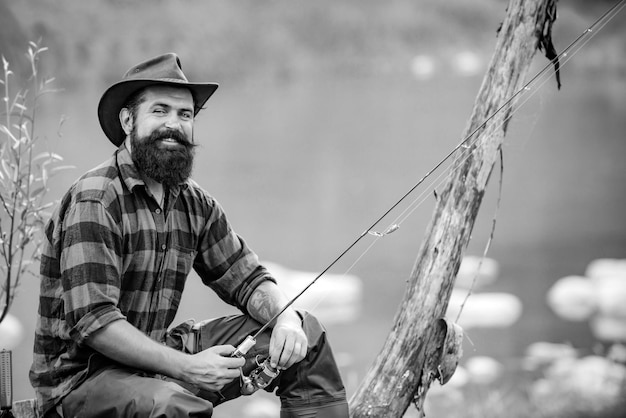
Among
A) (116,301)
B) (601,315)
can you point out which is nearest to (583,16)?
(601,315)

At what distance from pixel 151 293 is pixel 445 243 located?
110 centimetres

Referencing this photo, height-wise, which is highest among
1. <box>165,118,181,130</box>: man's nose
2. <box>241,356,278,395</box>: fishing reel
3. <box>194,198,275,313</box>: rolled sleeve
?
<box>165,118,181,130</box>: man's nose

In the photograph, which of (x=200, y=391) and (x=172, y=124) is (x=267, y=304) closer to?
(x=200, y=391)

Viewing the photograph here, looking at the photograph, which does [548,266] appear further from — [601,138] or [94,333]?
[94,333]

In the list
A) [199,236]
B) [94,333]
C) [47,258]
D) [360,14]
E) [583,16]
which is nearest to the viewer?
[94,333]

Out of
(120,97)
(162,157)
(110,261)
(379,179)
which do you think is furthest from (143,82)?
(379,179)

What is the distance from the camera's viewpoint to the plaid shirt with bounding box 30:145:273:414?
6.09ft

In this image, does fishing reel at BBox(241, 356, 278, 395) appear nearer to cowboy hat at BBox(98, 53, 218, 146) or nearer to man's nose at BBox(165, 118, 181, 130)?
man's nose at BBox(165, 118, 181, 130)

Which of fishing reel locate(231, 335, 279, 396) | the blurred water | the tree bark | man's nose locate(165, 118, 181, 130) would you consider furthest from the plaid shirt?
the blurred water

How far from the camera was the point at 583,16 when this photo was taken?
4.11 meters

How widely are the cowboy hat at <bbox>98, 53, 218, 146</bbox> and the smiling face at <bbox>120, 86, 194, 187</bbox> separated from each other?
3cm

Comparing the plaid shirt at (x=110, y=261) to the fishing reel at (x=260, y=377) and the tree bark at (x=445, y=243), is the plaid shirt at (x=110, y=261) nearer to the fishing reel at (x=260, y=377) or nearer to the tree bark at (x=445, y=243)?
the fishing reel at (x=260, y=377)

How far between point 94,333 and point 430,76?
2.61m

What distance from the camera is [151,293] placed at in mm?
2074
